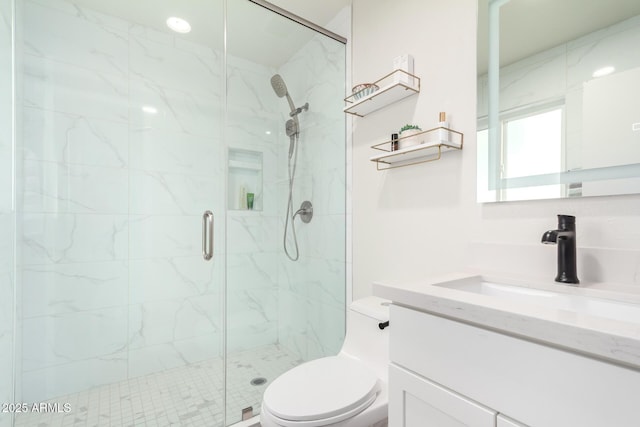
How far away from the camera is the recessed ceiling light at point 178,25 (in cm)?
189

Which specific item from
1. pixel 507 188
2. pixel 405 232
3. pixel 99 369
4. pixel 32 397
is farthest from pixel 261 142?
pixel 32 397

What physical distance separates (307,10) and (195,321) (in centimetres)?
224

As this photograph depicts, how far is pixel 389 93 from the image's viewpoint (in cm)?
149

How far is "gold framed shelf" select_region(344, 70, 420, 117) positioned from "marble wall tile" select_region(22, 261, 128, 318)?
1.79 meters

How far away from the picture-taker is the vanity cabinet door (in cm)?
65

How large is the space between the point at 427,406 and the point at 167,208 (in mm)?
1952

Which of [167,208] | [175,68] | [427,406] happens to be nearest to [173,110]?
[175,68]

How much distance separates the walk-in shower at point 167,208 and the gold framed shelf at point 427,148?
47 centimetres

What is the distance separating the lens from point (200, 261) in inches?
83.4

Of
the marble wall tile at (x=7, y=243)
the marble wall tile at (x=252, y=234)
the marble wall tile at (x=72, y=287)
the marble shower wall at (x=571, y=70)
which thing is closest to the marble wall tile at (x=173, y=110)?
the marble wall tile at (x=252, y=234)

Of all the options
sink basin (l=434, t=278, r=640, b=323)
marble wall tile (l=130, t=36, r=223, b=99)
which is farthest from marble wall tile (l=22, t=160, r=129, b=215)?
sink basin (l=434, t=278, r=640, b=323)

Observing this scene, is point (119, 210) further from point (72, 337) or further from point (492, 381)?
point (492, 381)

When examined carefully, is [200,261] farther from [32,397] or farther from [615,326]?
[615,326]

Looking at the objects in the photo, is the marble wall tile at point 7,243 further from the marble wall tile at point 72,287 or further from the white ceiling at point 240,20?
the white ceiling at point 240,20
